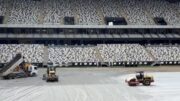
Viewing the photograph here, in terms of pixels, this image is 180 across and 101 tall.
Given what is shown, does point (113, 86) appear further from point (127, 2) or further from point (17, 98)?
point (127, 2)

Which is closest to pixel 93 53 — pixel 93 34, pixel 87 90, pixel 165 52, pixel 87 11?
pixel 93 34

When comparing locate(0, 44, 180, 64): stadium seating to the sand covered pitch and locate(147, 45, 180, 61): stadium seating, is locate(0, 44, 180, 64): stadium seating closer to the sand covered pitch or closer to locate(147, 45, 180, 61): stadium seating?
locate(147, 45, 180, 61): stadium seating

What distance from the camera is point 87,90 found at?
48812 mm

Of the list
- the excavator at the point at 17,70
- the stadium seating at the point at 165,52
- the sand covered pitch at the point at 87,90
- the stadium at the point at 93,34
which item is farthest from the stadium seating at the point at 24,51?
the stadium seating at the point at 165,52

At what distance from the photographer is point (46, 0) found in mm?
105750

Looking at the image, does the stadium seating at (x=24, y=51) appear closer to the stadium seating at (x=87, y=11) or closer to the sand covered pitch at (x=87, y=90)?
the stadium seating at (x=87, y=11)

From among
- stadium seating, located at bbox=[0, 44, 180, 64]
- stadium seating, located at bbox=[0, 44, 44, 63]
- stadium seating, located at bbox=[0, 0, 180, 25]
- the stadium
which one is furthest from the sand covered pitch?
stadium seating, located at bbox=[0, 0, 180, 25]

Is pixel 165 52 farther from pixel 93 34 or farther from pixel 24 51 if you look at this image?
pixel 24 51

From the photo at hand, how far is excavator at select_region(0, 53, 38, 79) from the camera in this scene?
62.9 metres

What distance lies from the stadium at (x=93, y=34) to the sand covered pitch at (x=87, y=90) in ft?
52.3

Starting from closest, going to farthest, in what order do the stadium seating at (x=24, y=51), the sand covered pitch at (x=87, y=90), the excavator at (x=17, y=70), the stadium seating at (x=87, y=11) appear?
the sand covered pitch at (x=87, y=90)
the excavator at (x=17, y=70)
the stadium seating at (x=24, y=51)
the stadium seating at (x=87, y=11)

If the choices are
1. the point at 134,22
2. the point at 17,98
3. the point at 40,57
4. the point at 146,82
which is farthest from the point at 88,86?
the point at 134,22

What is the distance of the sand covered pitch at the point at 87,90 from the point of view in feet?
142

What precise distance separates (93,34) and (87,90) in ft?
157
